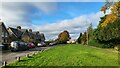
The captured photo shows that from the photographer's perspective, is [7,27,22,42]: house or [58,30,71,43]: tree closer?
[7,27,22,42]: house

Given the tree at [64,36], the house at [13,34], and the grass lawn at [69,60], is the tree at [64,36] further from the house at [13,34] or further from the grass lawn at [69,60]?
the grass lawn at [69,60]

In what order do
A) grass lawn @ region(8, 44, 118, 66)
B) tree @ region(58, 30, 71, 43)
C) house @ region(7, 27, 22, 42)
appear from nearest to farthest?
grass lawn @ region(8, 44, 118, 66) < house @ region(7, 27, 22, 42) < tree @ region(58, 30, 71, 43)

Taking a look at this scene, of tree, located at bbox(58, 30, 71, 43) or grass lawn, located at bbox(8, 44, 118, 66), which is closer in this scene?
grass lawn, located at bbox(8, 44, 118, 66)

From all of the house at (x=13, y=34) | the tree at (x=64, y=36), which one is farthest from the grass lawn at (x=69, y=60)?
the tree at (x=64, y=36)

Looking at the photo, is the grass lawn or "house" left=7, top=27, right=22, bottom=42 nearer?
the grass lawn

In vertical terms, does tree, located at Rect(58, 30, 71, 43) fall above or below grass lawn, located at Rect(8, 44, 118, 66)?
above

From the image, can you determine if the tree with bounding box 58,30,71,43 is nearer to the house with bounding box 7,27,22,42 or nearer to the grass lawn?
the house with bounding box 7,27,22,42

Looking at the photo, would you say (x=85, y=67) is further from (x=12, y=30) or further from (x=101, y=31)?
(x=12, y=30)

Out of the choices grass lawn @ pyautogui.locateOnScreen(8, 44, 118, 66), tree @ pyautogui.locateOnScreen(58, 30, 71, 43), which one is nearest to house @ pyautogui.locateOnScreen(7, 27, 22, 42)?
tree @ pyautogui.locateOnScreen(58, 30, 71, 43)

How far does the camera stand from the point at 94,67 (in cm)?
1736

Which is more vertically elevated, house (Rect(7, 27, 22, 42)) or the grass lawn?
house (Rect(7, 27, 22, 42))

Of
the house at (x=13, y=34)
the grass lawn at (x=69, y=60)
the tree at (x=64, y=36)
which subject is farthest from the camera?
the tree at (x=64, y=36)

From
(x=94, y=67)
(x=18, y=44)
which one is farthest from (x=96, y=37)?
(x=94, y=67)

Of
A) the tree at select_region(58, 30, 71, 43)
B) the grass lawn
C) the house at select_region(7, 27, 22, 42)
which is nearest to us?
the grass lawn
